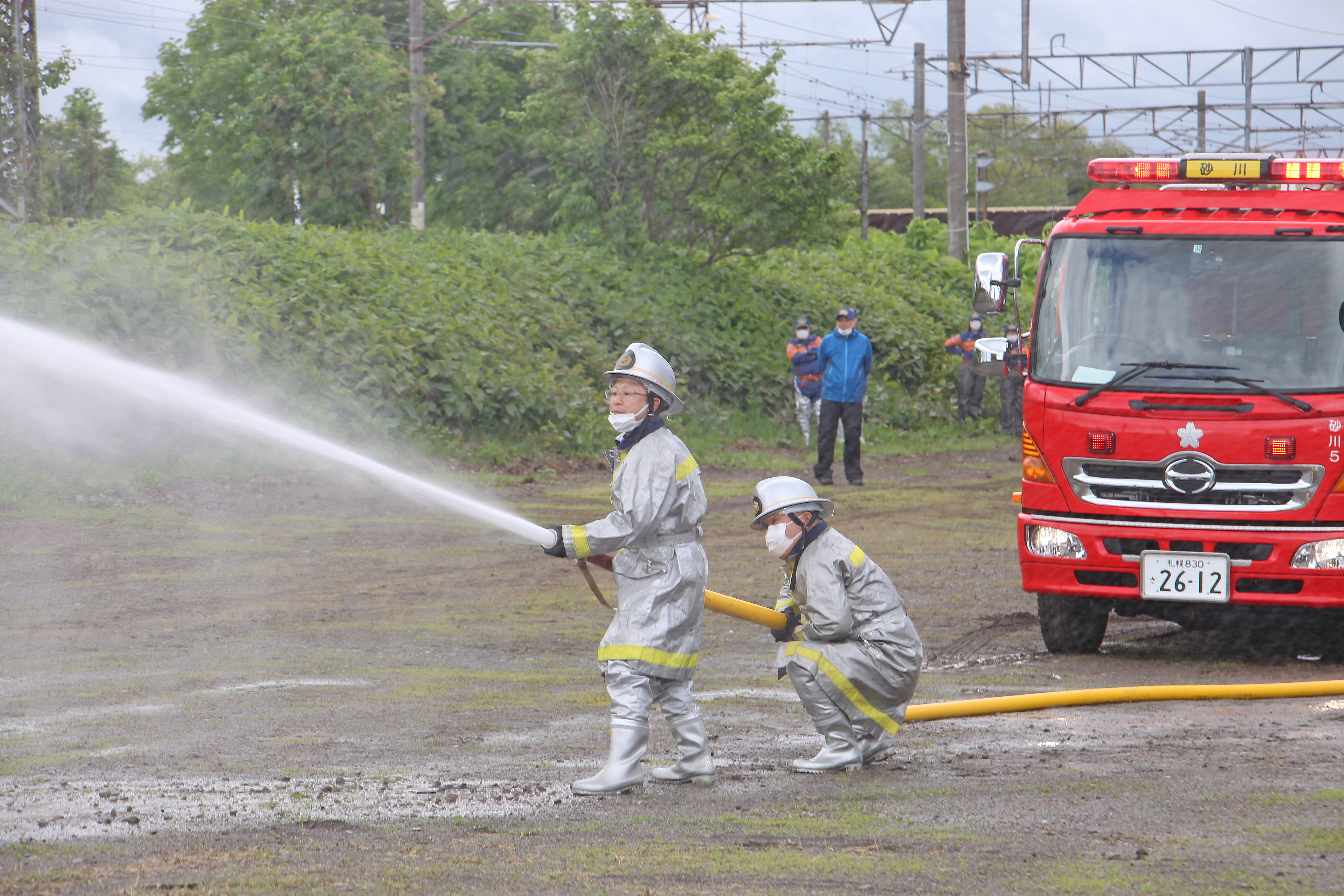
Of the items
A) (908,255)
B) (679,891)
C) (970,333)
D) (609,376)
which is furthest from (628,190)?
(679,891)

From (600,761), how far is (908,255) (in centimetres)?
2529

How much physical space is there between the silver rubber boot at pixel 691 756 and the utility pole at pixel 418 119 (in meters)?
22.1

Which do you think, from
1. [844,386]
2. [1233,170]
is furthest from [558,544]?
[844,386]

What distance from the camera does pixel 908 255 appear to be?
98.5 ft

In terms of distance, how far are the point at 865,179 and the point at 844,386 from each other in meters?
32.5

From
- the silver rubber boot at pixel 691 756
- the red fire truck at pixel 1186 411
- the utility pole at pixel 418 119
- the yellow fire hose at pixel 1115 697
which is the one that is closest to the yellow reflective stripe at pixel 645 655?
the silver rubber boot at pixel 691 756

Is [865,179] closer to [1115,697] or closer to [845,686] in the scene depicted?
[1115,697]

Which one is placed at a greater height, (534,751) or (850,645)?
(850,645)

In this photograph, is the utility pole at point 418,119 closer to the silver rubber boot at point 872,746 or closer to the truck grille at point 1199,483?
the truck grille at point 1199,483

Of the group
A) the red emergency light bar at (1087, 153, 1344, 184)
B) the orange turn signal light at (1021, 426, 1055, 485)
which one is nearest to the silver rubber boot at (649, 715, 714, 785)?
the orange turn signal light at (1021, 426, 1055, 485)

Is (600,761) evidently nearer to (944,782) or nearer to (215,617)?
(944,782)

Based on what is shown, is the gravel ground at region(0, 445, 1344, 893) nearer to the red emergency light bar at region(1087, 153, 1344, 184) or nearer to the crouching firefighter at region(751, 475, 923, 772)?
the crouching firefighter at region(751, 475, 923, 772)

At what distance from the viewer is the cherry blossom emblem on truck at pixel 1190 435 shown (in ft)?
25.6

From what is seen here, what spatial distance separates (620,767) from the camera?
5266 mm
